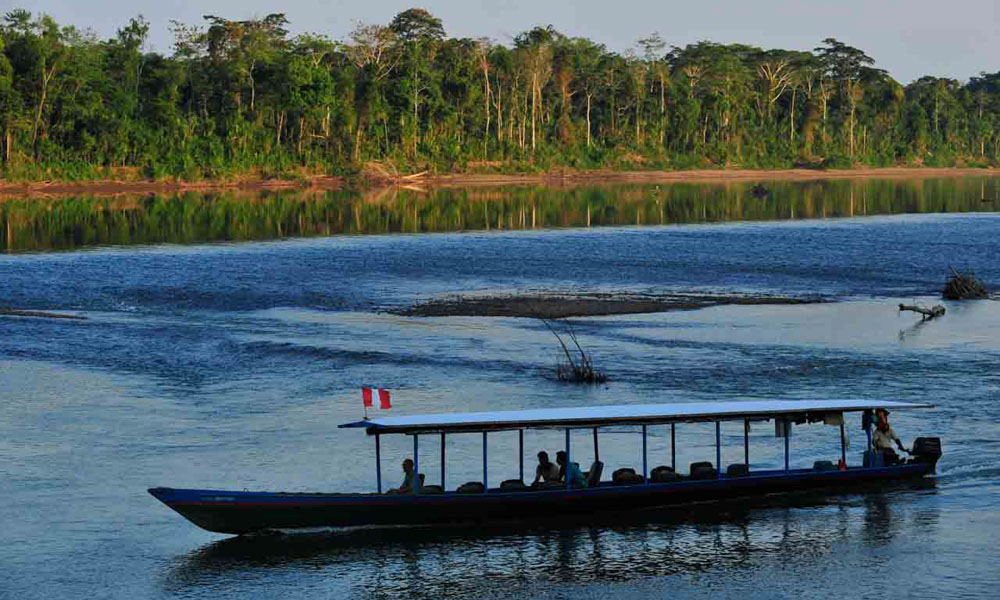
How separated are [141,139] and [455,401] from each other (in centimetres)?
10206

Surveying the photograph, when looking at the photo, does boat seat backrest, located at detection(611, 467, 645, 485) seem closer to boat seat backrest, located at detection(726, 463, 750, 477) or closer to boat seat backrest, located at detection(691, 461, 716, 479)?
boat seat backrest, located at detection(691, 461, 716, 479)

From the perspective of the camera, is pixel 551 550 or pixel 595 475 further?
pixel 595 475

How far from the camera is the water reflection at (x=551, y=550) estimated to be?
24.8 meters

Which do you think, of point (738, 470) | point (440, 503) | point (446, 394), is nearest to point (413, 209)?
point (446, 394)

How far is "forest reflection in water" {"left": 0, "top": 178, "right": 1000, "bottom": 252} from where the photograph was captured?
92.4 metres

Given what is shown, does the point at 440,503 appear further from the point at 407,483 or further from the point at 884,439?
the point at 884,439

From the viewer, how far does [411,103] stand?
5940 inches

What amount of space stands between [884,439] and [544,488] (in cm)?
844

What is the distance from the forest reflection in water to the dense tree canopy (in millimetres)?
7054

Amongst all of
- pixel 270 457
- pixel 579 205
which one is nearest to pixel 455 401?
pixel 270 457

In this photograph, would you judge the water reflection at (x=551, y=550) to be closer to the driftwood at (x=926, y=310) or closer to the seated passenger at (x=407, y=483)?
the seated passenger at (x=407, y=483)

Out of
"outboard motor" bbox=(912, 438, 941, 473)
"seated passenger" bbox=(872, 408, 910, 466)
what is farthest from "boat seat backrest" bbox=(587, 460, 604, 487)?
"outboard motor" bbox=(912, 438, 941, 473)

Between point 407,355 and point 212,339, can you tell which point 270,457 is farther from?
point 212,339

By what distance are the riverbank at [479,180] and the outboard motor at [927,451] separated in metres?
110
